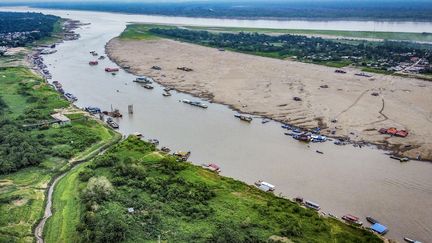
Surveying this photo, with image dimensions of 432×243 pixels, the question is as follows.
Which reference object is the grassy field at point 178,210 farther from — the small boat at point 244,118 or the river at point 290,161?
the small boat at point 244,118

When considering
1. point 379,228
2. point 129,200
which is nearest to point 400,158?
point 379,228

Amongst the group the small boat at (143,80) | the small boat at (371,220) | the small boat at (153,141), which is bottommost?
the small boat at (371,220)

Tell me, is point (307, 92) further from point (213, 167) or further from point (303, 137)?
point (213, 167)

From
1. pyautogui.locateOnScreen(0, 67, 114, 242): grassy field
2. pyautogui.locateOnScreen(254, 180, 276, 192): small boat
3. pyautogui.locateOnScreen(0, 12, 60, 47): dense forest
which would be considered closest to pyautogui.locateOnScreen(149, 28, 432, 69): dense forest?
pyautogui.locateOnScreen(0, 12, 60, 47): dense forest

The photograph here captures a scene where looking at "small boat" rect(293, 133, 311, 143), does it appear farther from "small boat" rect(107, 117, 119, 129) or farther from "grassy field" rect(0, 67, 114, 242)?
"small boat" rect(107, 117, 119, 129)

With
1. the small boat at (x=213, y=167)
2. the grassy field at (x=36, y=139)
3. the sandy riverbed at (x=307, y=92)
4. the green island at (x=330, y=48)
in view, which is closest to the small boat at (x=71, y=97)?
the grassy field at (x=36, y=139)
